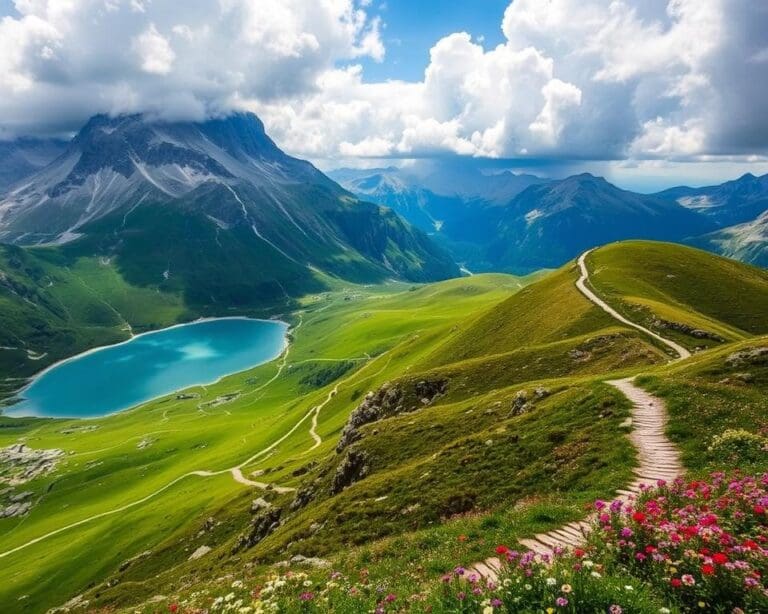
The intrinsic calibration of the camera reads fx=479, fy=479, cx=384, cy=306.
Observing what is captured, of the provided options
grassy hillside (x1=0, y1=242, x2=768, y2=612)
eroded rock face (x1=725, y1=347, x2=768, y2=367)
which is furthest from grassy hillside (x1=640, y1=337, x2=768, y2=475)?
grassy hillside (x1=0, y1=242, x2=768, y2=612)

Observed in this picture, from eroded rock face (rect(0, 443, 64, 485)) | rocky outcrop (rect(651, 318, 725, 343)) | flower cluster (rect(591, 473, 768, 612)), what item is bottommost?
eroded rock face (rect(0, 443, 64, 485))

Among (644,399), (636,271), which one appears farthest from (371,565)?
(636,271)

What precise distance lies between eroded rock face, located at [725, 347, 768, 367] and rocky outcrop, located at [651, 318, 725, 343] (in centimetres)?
3293

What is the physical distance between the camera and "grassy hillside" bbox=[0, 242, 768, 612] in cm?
2397

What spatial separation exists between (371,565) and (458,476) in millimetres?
13969

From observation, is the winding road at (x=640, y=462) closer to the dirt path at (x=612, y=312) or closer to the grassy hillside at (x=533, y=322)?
the dirt path at (x=612, y=312)

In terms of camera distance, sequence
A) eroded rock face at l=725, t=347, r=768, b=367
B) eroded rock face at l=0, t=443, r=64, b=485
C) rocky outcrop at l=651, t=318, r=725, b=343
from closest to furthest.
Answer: eroded rock face at l=725, t=347, r=768, b=367 → rocky outcrop at l=651, t=318, r=725, b=343 → eroded rock face at l=0, t=443, r=64, b=485

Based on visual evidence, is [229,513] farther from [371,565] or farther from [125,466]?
[125,466]

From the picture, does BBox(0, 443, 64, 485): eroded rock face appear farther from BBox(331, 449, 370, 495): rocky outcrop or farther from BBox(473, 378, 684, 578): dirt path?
BBox(473, 378, 684, 578): dirt path

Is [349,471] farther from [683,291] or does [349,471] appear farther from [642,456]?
[683,291]

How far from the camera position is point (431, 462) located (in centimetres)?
3706

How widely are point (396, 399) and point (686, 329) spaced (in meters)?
43.8

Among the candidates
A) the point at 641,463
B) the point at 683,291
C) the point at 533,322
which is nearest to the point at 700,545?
the point at 641,463

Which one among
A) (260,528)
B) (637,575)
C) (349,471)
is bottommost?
(260,528)
